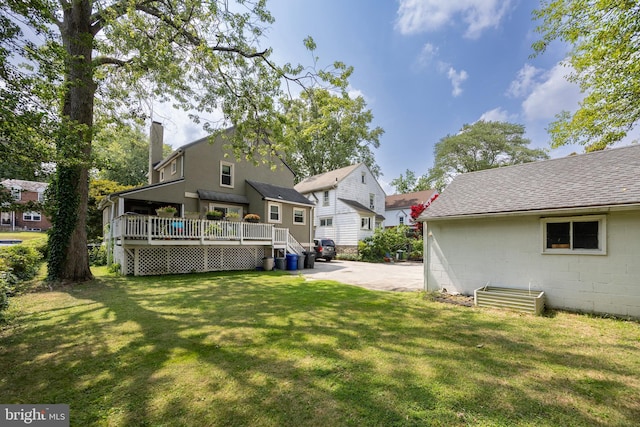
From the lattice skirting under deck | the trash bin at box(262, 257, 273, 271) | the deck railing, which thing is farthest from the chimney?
the trash bin at box(262, 257, 273, 271)

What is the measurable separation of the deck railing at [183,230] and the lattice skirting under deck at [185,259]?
89 centimetres

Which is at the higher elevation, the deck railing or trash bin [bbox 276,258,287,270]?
the deck railing

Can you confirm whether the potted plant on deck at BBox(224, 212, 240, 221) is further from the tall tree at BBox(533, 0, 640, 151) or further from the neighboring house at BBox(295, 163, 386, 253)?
the tall tree at BBox(533, 0, 640, 151)

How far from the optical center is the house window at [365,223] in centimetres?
2370

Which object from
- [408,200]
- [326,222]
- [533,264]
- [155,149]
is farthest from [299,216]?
[408,200]

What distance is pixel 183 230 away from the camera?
40.7ft

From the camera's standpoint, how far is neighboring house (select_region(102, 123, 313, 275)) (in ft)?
39.8

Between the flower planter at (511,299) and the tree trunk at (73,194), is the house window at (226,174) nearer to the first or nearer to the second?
the tree trunk at (73,194)

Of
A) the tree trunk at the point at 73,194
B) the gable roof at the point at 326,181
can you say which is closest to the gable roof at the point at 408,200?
the gable roof at the point at 326,181

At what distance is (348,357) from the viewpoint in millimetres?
4020

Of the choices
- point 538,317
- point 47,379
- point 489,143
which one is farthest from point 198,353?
point 489,143

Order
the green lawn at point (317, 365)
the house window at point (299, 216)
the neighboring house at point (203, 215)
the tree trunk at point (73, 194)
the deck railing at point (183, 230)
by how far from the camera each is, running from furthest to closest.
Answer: the house window at point (299, 216), the neighboring house at point (203, 215), the deck railing at point (183, 230), the tree trunk at point (73, 194), the green lawn at point (317, 365)

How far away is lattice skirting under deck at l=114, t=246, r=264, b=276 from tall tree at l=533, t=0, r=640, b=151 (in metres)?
15.4

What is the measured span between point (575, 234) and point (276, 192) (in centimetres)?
1514
